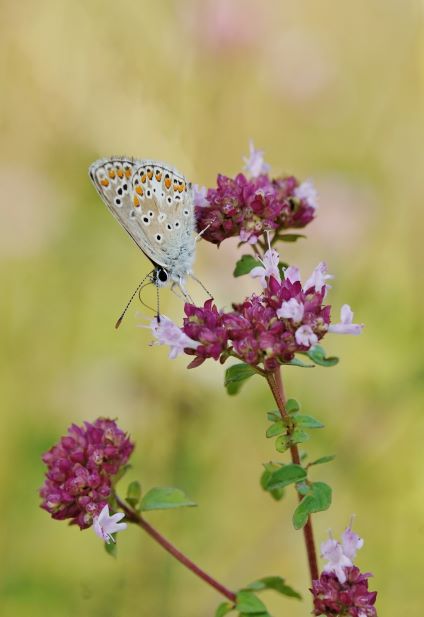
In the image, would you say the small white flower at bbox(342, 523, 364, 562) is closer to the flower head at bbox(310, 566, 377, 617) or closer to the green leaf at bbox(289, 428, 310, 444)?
the flower head at bbox(310, 566, 377, 617)

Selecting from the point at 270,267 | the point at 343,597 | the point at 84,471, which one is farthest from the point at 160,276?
the point at 343,597

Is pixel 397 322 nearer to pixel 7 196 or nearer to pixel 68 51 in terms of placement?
pixel 7 196

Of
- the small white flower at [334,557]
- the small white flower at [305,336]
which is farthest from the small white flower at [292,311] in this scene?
the small white flower at [334,557]

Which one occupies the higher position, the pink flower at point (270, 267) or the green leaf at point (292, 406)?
the pink flower at point (270, 267)

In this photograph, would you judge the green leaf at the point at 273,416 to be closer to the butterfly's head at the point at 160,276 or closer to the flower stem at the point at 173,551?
the flower stem at the point at 173,551

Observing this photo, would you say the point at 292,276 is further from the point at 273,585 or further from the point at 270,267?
the point at 273,585

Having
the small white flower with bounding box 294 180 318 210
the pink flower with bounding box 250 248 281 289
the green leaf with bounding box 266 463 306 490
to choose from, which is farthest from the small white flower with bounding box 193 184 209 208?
the green leaf with bounding box 266 463 306 490
